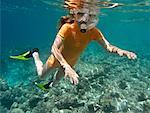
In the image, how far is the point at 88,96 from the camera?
1334 centimetres

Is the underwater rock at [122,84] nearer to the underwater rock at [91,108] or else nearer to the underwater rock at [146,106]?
the underwater rock at [146,106]

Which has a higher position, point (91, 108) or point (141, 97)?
point (91, 108)

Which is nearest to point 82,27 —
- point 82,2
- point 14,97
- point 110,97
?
point 110,97

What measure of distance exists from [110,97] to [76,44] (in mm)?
5469

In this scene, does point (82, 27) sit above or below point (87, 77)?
above

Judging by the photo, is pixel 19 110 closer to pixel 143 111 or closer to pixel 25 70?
pixel 143 111

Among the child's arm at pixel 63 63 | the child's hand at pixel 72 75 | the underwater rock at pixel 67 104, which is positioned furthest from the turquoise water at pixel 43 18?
the child's hand at pixel 72 75

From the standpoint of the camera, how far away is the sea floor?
12.1 meters

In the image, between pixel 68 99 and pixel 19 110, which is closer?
pixel 68 99

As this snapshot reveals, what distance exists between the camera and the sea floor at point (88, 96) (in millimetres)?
12141

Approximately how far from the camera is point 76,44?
7.72 metres

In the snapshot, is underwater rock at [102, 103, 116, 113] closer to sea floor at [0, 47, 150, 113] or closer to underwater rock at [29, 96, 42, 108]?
sea floor at [0, 47, 150, 113]

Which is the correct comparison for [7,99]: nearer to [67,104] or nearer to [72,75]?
[67,104]

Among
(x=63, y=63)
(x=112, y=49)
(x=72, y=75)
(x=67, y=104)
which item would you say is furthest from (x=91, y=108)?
(x=72, y=75)
